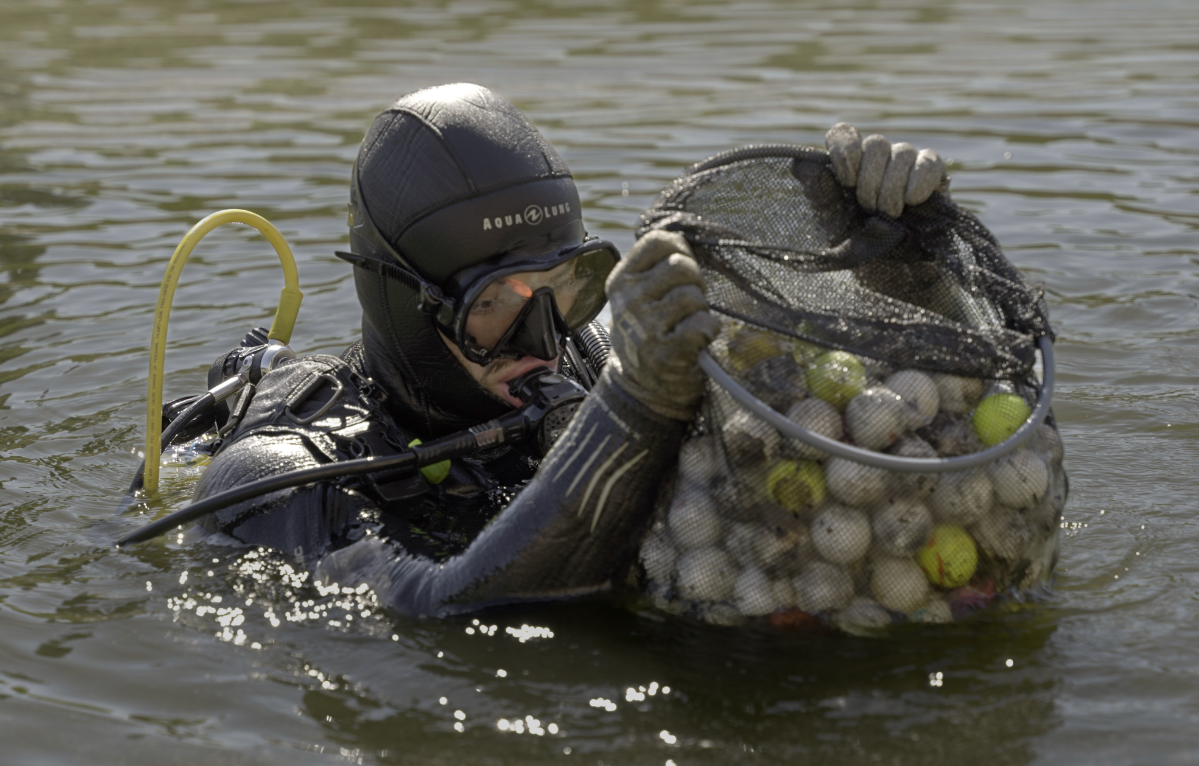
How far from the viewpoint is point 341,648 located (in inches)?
114

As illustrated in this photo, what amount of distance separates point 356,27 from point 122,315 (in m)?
9.01

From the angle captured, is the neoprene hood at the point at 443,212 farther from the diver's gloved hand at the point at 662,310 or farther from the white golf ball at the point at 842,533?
the white golf ball at the point at 842,533

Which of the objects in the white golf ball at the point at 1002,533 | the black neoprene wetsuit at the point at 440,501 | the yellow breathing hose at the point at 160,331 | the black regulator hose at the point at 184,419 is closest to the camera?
the white golf ball at the point at 1002,533

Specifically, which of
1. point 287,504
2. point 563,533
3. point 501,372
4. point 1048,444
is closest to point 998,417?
point 1048,444

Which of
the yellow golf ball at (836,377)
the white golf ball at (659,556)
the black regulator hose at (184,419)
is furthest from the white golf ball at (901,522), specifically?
the black regulator hose at (184,419)

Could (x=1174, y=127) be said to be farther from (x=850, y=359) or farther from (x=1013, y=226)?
(x=850, y=359)

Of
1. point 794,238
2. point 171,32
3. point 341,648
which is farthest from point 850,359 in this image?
point 171,32

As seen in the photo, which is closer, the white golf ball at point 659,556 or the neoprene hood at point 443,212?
the white golf ball at point 659,556

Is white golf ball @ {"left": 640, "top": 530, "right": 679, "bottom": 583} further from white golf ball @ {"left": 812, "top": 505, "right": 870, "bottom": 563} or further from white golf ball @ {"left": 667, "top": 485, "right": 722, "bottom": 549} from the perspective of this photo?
white golf ball @ {"left": 812, "top": 505, "right": 870, "bottom": 563}

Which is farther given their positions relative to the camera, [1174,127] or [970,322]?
[1174,127]

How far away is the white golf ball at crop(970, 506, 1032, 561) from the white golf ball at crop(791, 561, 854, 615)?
27cm

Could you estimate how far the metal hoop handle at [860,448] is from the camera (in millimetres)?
2240

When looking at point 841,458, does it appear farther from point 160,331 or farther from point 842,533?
point 160,331

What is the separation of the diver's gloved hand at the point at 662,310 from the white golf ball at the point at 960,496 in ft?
1.70
